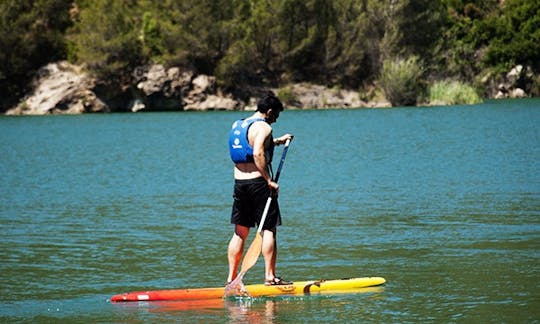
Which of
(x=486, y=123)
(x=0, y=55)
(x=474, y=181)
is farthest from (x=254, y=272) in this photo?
(x=0, y=55)

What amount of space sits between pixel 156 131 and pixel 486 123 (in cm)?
1397

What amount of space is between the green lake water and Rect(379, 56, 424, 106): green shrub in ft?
111

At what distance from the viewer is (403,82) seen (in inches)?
2694

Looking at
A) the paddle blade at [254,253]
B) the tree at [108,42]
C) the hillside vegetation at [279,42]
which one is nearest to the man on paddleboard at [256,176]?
the paddle blade at [254,253]

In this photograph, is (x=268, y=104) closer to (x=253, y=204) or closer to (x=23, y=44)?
(x=253, y=204)

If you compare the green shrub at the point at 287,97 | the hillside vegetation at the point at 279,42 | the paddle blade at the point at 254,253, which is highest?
the hillside vegetation at the point at 279,42

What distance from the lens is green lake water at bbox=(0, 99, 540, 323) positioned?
442 inches

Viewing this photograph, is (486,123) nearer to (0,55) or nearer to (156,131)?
(156,131)

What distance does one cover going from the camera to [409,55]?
2928 inches

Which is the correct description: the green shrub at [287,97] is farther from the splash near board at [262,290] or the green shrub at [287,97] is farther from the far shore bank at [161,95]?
the splash near board at [262,290]

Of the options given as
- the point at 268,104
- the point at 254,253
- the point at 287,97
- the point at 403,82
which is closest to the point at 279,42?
the point at 287,97

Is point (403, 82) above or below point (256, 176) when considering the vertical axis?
above

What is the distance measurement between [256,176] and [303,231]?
16.0ft

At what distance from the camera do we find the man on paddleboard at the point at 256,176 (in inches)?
448
